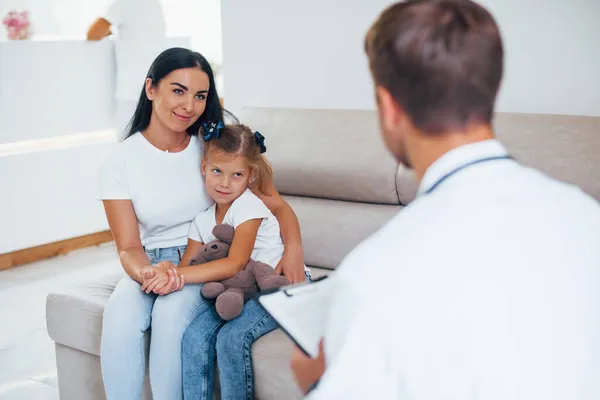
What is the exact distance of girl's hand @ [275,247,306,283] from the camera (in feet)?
7.11

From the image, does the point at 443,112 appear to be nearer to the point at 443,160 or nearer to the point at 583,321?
the point at 443,160

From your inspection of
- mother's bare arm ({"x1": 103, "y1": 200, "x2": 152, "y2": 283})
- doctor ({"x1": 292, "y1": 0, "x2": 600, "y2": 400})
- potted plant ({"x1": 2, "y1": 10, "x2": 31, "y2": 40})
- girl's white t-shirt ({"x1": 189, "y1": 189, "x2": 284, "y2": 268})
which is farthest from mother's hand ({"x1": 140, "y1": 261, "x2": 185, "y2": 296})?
potted plant ({"x1": 2, "y1": 10, "x2": 31, "y2": 40})

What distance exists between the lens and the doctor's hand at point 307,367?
910mm

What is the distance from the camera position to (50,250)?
436 centimetres

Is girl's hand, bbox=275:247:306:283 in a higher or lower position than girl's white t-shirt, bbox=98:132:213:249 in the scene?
lower

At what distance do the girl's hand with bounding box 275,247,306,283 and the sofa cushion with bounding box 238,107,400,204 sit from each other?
1.09ft

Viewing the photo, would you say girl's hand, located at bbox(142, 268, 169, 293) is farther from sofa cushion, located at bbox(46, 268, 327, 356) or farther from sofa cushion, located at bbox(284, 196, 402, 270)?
sofa cushion, located at bbox(284, 196, 402, 270)

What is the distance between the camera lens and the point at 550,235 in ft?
2.66

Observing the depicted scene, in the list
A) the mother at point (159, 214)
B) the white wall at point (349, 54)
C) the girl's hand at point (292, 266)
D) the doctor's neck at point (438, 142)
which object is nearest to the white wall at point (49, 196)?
the white wall at point (349, 54)

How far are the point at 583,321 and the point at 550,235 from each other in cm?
10

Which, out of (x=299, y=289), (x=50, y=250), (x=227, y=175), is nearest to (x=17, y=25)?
(x=50, y=250)

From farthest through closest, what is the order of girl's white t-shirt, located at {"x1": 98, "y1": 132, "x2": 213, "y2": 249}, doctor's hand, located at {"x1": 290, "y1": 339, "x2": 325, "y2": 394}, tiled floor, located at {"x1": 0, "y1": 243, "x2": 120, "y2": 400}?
tiled floor, located at {"x1": 0, "y1": 243, "x2": 120, "y2": 400}, girl's white t-shirt, located at {"x1": 98, "y1": 132, "x2": 213, "y2": 249}, doctor's hand, located at {"x1": 290, "y1": 339, "x2": 325, "y2": 394}

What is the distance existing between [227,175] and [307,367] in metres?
1.30

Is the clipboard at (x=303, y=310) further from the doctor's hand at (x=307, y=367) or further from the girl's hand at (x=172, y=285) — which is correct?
the girl's hand at (x=172, y=285)
